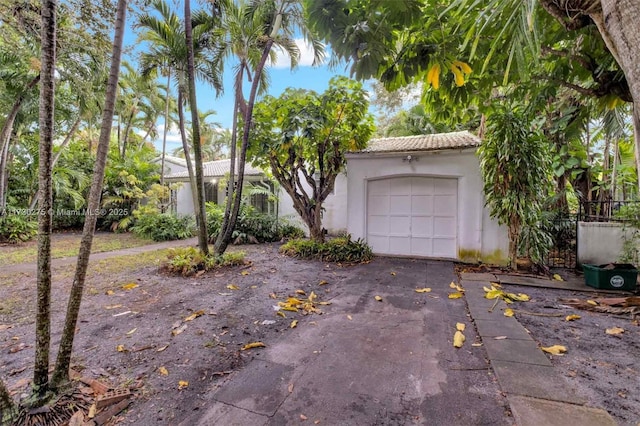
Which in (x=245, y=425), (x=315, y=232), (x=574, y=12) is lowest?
(x=245, y=425)

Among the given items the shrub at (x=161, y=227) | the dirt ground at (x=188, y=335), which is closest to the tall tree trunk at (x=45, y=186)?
the dirt ground at (x=188, y=335)

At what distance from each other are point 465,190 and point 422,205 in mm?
1115

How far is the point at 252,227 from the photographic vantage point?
36.0 feet

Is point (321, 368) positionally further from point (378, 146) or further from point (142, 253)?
point (142, 253)

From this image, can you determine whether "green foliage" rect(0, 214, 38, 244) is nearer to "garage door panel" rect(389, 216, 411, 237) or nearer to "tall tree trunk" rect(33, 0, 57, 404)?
"tall tree trunk" rect(33, 0, 57, 404)

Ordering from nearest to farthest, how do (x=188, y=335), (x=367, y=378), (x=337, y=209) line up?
(x=367, y=378), (x=188, y=335), (x=337, y=209)

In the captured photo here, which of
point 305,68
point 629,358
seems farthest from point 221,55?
point 629,358

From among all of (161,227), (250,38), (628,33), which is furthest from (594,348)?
(161,227)

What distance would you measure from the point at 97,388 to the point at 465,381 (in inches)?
123

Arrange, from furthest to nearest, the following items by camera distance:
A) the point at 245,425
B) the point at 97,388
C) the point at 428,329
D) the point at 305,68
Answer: the point at 305,68
the point at 428,329
the point at 97,388
the point at 245,425

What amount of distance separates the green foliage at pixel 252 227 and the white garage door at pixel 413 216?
409 centimetres

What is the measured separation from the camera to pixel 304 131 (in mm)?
6984

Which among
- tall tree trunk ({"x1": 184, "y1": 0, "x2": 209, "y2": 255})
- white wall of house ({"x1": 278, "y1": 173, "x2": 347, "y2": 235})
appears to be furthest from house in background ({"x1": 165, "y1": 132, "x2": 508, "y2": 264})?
tall tree trunk ({"x1": 184, "y1": 0, "x2": 209, "y2": 255})

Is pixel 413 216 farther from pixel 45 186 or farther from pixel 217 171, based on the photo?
pixel 217 171
